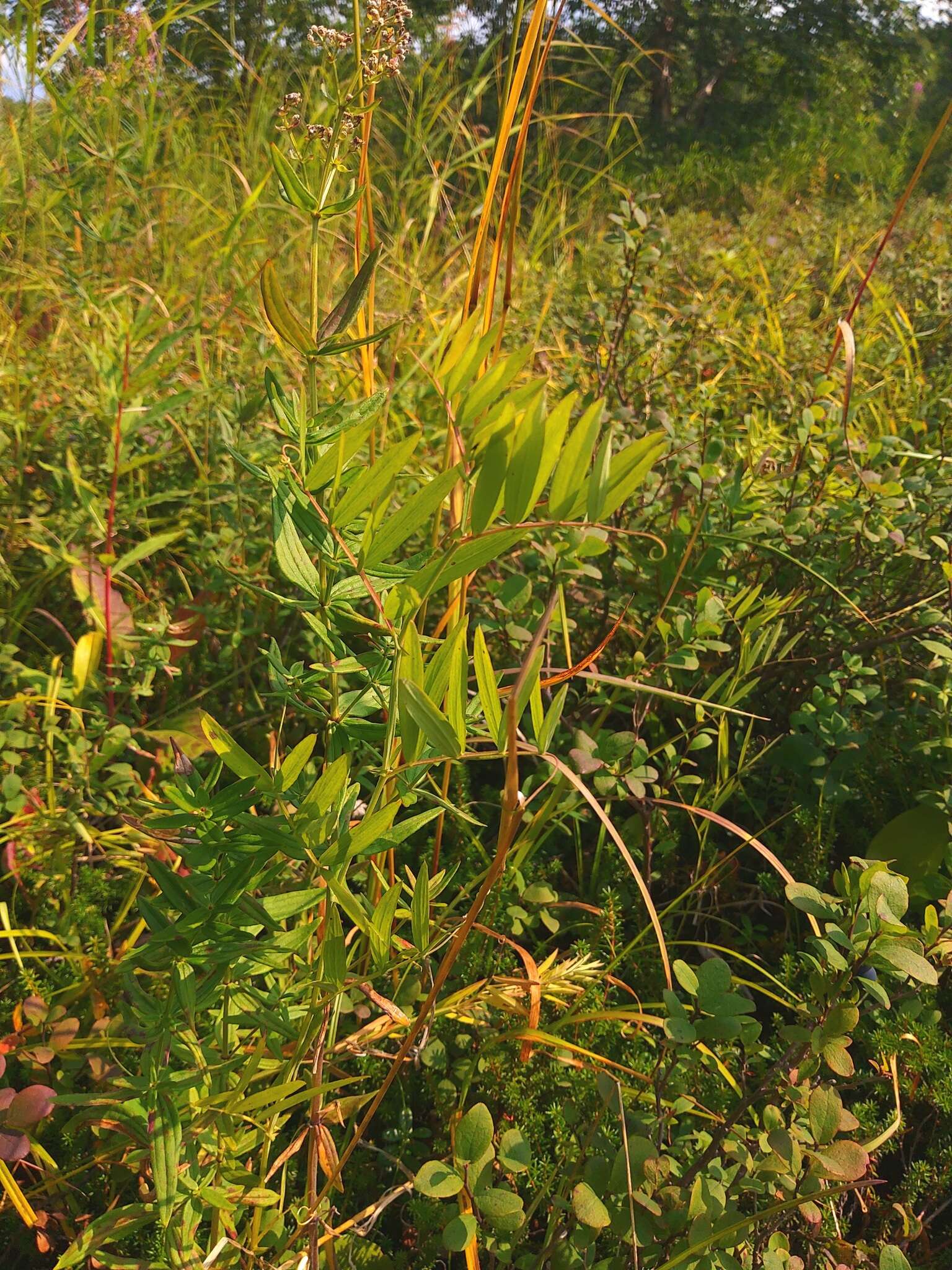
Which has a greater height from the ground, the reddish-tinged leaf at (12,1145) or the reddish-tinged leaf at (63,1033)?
the reddish-tinged leaf at (12,1145)

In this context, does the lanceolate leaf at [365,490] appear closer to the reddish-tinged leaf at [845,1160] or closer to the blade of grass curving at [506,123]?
the blade of grass curving at [506,123]

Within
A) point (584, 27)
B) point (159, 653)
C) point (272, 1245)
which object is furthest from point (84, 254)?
point (584, 27)

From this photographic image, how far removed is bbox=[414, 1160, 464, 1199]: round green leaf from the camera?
27.2 inches

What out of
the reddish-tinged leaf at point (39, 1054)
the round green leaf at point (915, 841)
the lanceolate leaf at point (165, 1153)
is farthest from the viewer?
the round green leaf at point (915, 841)

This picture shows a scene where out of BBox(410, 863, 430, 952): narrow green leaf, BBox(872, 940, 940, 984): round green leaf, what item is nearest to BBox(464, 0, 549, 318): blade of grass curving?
BBox(410, 863, 430, 952): narrow green leaf

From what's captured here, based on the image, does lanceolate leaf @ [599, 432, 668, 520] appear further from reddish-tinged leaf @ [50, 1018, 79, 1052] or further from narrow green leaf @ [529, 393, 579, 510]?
reddish-tinged leaf @ [50, 1018, 79, 1052]

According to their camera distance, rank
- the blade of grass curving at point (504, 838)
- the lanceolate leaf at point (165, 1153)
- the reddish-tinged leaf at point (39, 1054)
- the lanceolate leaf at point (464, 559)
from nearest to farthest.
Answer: the blade of grass curving at point (504, 838), the lanceolate leaf at point (464, 559), the lanceolate leaf at point (165, 1153), the reddish-tinged leaf at point (39, 1054)

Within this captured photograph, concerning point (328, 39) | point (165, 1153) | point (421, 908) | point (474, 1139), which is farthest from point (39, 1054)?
point (328, 39)

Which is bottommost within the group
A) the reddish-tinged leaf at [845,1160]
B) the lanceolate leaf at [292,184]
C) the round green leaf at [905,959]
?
the reddish-tinged leaf at [845,1160]

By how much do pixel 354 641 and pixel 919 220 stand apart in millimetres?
4550

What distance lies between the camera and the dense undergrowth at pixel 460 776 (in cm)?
60

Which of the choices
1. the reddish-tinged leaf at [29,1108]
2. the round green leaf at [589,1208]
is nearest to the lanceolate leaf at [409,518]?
the round green leaf at [589,1208]

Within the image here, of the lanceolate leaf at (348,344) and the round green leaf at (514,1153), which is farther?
the round green leaf at (514,1153)

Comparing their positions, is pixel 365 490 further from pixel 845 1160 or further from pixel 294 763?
pixel 845 1160
